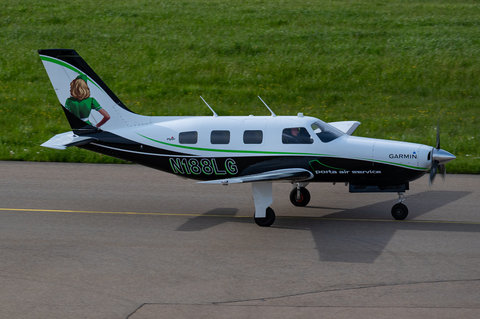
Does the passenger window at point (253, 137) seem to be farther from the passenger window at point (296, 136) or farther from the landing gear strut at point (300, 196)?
the landing gear strut at point (300, 196)

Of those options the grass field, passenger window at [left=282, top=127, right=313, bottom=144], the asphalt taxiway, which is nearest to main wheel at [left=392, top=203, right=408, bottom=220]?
the asphalt taxiway

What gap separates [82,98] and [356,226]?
6.78 metres

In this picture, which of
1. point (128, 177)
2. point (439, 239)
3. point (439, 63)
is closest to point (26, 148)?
point (128, 177)

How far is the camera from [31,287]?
8.24 metres

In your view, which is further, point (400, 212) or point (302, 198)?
point (302, 198)

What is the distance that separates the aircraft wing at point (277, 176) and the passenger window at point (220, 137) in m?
0.87

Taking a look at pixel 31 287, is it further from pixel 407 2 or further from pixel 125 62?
pixel 407 2

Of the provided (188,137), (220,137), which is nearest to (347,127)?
(220,137)

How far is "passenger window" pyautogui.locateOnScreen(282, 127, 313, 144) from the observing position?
11.5 m

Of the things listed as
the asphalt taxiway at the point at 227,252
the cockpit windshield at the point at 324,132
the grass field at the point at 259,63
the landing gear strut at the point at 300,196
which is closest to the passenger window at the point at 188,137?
the asphalt taxiway at the point at 227,252

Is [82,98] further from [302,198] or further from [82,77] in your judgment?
[302,198]

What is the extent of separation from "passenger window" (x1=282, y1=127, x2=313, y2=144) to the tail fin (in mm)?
3230

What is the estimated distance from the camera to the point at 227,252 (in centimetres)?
980

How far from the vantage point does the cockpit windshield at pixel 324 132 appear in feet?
37.8
